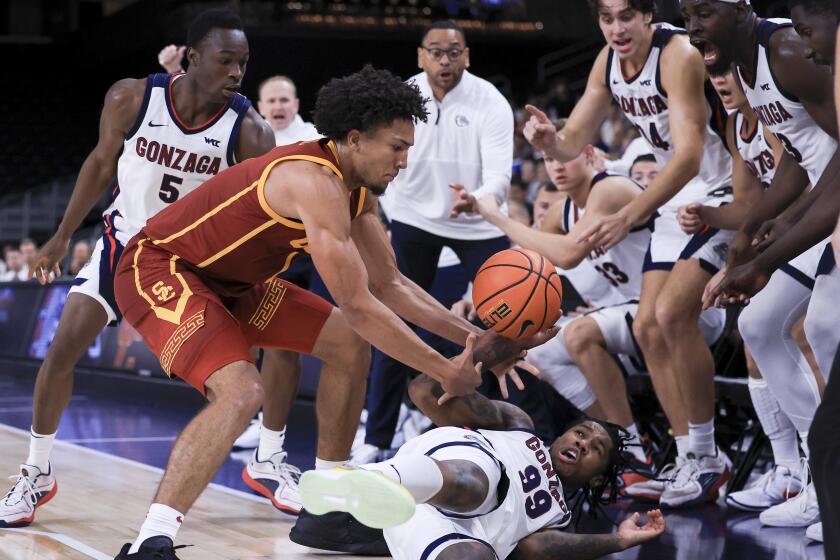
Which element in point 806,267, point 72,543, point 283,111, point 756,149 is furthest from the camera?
point 283,111

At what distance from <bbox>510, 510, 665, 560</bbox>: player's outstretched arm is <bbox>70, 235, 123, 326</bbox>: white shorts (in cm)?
215

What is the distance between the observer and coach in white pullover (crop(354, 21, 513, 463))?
625 centimetres

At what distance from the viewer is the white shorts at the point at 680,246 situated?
5156 mm

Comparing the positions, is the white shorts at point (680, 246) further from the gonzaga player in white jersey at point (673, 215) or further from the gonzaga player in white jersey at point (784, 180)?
the gonzaga player in white jersey at point (784, 180)

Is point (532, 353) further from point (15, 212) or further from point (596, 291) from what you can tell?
point (15, 212)

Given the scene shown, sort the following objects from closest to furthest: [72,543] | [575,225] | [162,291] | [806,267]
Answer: [162,291], [72,543], [806,267], [575,225]

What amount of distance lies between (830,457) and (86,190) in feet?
11.8

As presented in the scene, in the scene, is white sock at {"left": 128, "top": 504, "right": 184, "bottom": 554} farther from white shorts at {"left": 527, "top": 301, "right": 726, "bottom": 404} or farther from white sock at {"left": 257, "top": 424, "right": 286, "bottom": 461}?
white shorts at {"left": 527, "top": 301, "right": 726, "bottom": 404}

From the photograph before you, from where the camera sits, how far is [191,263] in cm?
395

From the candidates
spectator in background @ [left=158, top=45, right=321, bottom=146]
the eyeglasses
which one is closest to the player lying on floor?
the eyeglasses

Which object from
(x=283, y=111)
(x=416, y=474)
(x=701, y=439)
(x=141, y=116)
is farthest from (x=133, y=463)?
(x=416, y=474)

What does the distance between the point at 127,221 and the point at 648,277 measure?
8.39 feet

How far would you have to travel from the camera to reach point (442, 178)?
645cm

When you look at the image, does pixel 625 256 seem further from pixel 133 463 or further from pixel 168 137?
pixel 133 463
